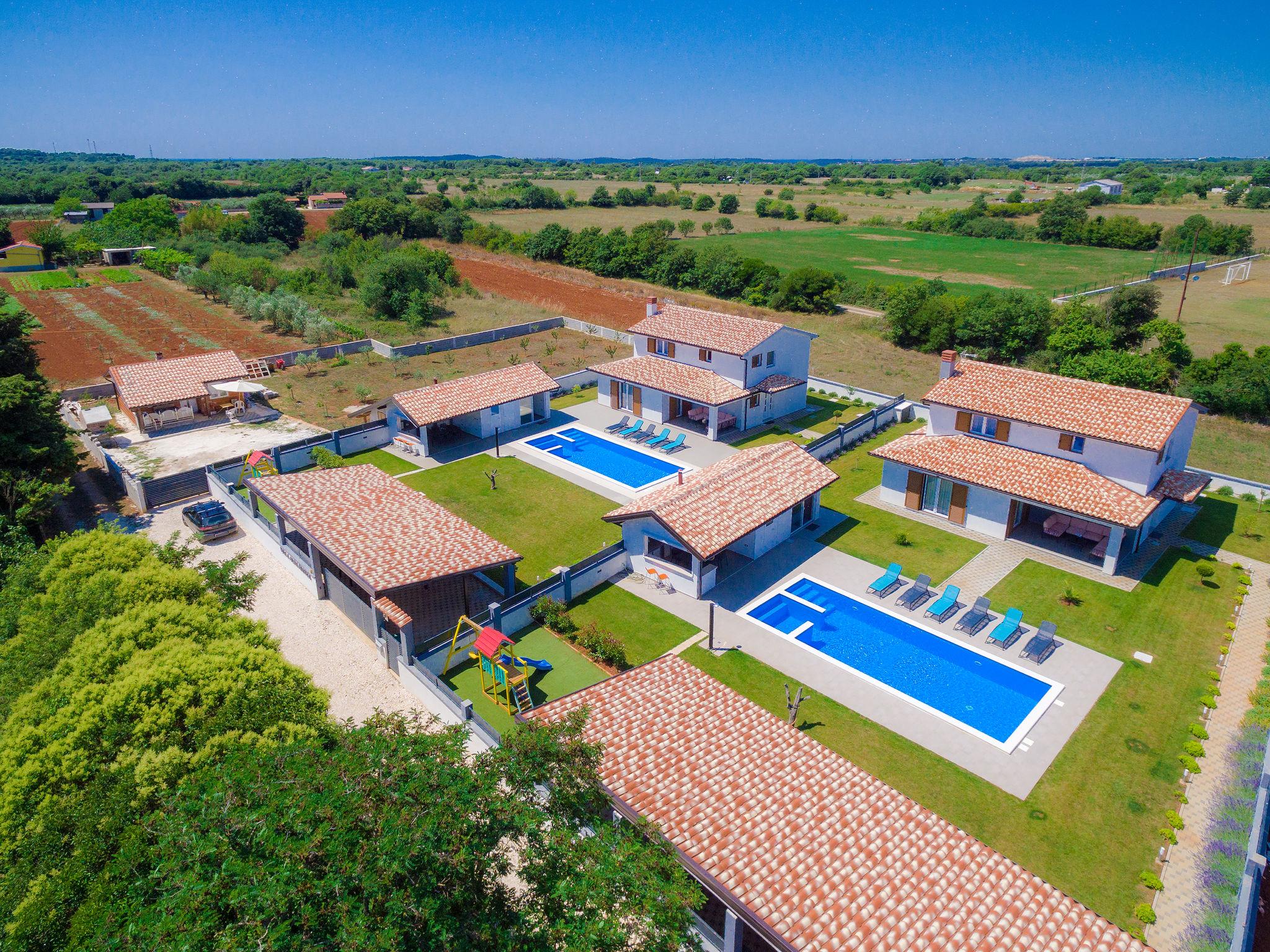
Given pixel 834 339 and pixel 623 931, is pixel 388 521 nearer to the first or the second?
pixel 623 931

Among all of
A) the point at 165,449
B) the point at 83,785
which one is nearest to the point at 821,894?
the point at 83,785

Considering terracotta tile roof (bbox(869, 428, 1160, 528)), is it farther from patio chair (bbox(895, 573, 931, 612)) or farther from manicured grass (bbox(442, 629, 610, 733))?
manicured grass (bbox(442, 629, 610, 733))

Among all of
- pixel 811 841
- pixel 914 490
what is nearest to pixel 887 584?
pixel 914 490

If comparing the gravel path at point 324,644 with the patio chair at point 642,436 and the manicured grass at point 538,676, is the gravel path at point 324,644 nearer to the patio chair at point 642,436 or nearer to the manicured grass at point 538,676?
the manicured grass at point 538,676

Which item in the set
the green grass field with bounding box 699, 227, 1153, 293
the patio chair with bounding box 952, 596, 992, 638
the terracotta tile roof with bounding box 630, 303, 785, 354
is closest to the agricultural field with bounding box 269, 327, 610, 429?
the terracotta tile roof with bounding box 630, 303, 785, 354

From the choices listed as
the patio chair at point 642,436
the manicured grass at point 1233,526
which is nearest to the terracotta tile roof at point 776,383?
the patio chair at point 642,436

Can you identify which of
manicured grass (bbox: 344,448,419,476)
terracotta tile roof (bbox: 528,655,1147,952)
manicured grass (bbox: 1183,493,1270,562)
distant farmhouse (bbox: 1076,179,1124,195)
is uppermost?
distant farmhouse (bbox: 1076,179,1124,195)
